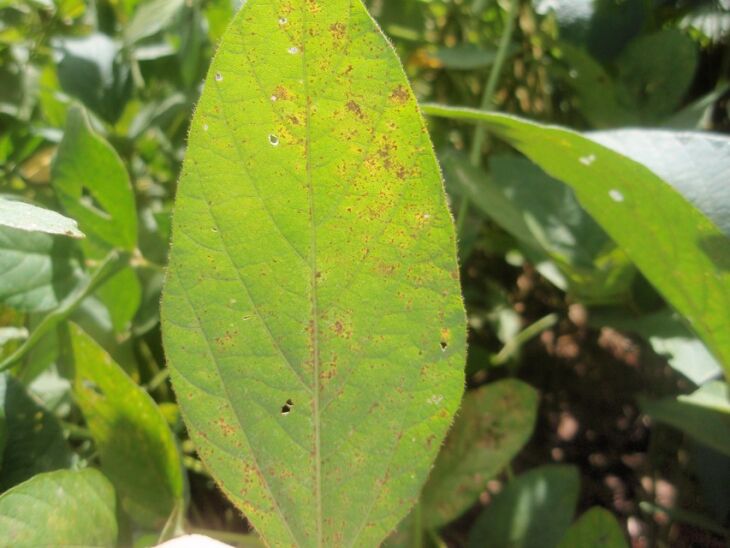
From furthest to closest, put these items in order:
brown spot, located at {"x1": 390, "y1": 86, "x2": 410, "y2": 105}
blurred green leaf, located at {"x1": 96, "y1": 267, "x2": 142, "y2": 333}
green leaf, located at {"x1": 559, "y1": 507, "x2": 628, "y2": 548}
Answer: blurred green leaf, located at {"x1": 96, "y1": 267, "x2": 142, "y2": 333} < green leaf, located at {"x1": 559, "y1": 507, "x2": 628, "y2": 548} < brown spot, located at {"x1": 390, "y1": 86, "x2": 410, "y2": 105}

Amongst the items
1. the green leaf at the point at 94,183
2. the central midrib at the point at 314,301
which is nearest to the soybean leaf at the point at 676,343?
the central midrib at the point at 314,301

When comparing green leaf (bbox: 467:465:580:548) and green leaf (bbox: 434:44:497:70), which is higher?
green leaf (bbox: 434:44:497:70)

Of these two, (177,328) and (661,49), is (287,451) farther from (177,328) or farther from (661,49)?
(661,49)

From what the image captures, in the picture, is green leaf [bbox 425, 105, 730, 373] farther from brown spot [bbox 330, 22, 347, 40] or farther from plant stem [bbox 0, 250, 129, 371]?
plant stem [bbox 0, 250, 129, 371]

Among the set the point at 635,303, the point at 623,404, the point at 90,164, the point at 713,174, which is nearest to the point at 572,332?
the point at 623,404

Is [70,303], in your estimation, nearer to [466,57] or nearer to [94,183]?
[94,183]


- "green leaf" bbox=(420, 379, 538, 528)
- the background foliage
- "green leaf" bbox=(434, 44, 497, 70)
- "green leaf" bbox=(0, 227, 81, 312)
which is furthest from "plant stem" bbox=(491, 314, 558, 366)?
"green leaf" bbox=(0, 227, 81, 312)
